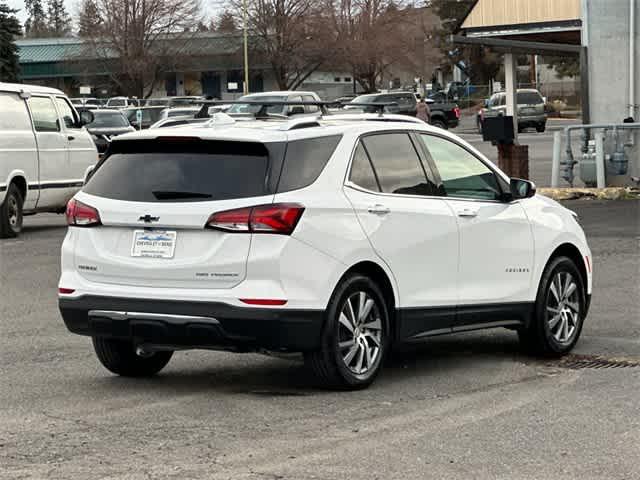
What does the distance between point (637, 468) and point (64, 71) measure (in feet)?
342

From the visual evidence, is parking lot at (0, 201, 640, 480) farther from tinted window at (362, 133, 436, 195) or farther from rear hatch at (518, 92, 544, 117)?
rear hatch at (518, 92, 544, 117)

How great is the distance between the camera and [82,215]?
27.8 feet

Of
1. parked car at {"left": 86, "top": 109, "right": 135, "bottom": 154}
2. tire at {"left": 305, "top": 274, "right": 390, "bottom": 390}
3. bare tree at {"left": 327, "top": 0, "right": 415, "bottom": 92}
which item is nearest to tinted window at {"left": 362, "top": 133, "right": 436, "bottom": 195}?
tire at {"left": 305, "top": 274, "right": 390, "bottom": 390}

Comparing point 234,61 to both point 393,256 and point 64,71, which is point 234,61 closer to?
point 64,71

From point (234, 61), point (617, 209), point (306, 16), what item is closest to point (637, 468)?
point (617, 209)

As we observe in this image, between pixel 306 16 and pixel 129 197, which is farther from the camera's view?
pixel 306 16

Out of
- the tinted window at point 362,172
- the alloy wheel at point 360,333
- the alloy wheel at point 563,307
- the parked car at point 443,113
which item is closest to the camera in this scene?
the alloy wheel at point 360,333

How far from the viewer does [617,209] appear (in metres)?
21.8

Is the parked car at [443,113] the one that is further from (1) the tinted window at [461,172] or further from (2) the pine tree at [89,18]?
(1) the tinted window at [461,172]

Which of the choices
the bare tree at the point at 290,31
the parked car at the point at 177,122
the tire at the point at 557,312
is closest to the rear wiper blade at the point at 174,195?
the parked car at the point at 177,122

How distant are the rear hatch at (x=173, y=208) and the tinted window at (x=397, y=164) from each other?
84cm

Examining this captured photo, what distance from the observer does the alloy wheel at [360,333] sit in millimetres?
8266

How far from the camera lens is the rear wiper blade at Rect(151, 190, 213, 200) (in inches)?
318

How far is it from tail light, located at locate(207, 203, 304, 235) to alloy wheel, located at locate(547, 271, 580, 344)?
261 centimetres
